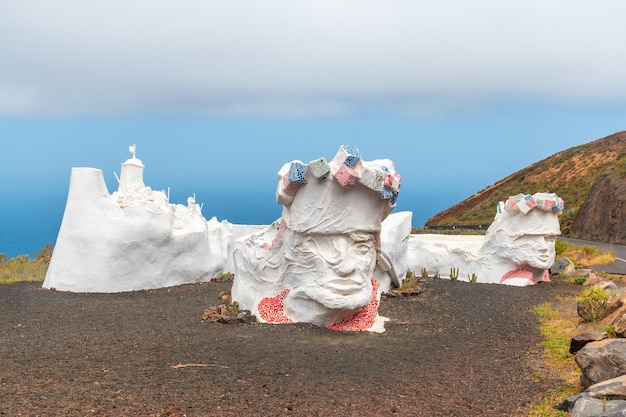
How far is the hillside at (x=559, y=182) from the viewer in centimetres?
4397

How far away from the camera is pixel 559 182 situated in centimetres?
4853

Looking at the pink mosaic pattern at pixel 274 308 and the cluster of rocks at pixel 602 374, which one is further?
the pink mosaic pattern at pixel 274 308

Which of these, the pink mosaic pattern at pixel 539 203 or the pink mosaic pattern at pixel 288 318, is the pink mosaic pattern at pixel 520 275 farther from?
the pink mosaic pattern at pixel 288 318

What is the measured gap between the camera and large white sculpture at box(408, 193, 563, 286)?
1551 centimetres

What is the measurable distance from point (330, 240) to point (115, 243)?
6.02 metres

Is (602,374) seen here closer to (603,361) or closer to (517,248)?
(603,361)

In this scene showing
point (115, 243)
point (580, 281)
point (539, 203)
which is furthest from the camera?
point (580, 281)

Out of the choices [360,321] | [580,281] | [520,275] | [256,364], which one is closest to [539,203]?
[520,275]

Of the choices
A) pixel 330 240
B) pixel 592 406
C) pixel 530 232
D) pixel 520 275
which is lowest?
pixel 592 406

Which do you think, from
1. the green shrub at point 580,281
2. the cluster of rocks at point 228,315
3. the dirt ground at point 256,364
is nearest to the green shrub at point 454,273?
the green shrub at point 580,281

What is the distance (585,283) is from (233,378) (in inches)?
444

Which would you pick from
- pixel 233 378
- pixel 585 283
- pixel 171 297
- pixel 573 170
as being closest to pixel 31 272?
pixel 171 297

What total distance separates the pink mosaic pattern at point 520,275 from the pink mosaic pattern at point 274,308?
7.53 metres

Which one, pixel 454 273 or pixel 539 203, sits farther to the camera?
pixel 454 273
